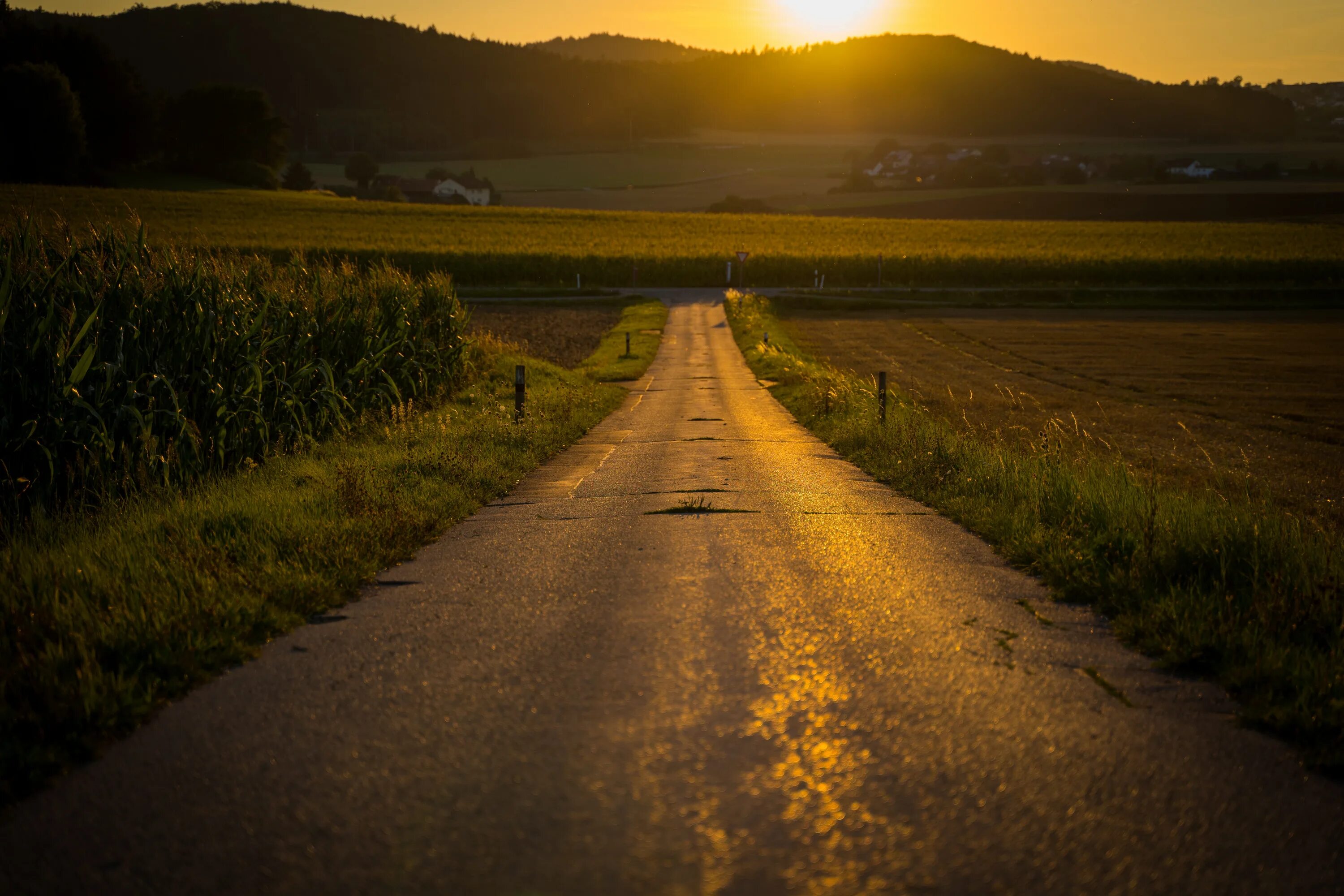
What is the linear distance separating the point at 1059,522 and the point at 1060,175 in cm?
15106

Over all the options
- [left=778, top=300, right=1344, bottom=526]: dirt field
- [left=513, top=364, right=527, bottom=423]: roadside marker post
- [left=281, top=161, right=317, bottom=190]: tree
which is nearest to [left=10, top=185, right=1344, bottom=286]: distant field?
Answer: [left=778, top=300, right=1344, bottom=526]: dirt field

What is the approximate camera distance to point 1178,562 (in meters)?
7.23

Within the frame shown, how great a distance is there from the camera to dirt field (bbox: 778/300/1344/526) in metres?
17.4

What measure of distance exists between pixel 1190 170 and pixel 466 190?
10936cm

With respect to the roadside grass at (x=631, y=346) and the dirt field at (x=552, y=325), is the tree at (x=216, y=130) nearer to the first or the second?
the dirt field at (x=552, y=325)

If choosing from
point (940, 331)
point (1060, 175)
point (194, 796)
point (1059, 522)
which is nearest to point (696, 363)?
point (940, 331)

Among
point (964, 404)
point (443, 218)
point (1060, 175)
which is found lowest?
point (964, 404)

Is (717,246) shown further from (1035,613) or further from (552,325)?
(1035,613)

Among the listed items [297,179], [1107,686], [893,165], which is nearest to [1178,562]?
[1107,686]

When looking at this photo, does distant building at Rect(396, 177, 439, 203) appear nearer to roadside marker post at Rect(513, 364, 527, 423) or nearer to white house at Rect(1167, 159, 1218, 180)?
white house at Rect(1167, 159, 1218, 180)

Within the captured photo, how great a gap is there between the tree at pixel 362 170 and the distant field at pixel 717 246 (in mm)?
63431

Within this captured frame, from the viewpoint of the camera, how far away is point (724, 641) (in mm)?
5609

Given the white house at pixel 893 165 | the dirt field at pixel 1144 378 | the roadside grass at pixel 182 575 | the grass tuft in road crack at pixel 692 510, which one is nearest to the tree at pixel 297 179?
the white house at pixel 893 165

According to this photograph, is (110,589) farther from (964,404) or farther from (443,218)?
(443,218)
